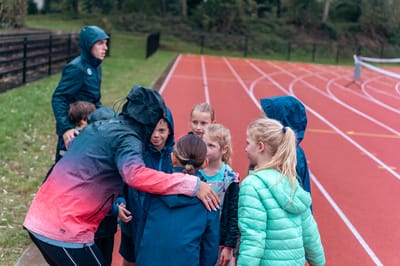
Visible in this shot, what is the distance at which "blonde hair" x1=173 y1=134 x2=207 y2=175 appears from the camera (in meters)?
2.92

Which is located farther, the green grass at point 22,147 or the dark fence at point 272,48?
the dark fence at point 272,48

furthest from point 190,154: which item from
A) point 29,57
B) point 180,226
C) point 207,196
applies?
point 29,57

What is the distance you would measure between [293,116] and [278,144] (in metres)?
0.80

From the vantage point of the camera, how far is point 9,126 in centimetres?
873

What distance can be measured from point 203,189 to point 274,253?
0.62m

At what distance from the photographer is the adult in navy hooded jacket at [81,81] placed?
14.6 feet

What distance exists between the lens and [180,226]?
2.80m

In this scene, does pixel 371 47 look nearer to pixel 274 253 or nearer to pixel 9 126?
pixel 9 126

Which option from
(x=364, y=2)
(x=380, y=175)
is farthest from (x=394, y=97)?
(x=364, y=2)

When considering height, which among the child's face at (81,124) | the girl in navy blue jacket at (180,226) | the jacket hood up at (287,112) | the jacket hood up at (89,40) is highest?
the jacket hood up at (89,40)

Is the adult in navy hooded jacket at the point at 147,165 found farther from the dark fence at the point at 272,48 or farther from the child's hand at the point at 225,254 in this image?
the dark fence at the point at 272,48

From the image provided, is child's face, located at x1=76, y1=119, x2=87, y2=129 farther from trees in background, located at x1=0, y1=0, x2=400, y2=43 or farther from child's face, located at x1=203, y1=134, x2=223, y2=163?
trees in background, located at x1=0, y1=0, x2=400, y2=43

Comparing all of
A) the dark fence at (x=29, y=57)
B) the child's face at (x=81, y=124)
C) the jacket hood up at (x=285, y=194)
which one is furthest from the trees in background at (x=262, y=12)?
the jacket hood up at (x=285, y=194)

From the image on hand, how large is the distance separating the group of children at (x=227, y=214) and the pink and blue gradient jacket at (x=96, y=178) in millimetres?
175
